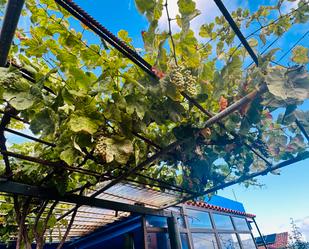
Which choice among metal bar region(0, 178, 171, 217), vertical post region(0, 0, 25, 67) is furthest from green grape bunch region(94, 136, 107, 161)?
metal bar region(0, 178, 171, 217)

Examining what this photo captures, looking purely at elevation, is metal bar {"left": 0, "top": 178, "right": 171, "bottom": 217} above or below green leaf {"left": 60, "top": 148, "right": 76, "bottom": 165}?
above

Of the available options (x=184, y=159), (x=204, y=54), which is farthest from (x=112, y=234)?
(x=204, y=54)

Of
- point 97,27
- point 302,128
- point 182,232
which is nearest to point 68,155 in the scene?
point 97,27

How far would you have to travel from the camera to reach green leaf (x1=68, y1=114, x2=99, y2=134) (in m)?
1.15

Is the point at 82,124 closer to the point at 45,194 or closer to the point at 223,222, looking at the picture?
the point at 45,194

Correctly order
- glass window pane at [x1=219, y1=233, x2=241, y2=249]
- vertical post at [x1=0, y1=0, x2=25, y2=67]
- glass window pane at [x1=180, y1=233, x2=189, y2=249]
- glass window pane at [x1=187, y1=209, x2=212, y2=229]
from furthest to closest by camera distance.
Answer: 1. glass window pane at [x1=219, y1=233, x2=241, y2=249]
2. glass window pane at [x1=187, y1=209, x2=212, y2=229]
3. glass window pane at [x1=180, y1=233, x2=189, y2=249]
4. vertical post at [x1=0, y1=0, x2=25, y2=67]

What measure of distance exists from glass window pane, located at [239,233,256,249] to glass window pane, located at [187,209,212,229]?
1854 millimetres

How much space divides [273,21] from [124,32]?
2.98ft

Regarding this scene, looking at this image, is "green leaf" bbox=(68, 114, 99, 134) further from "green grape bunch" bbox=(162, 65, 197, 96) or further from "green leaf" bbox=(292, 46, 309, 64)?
"green leaf" bbox=(292, 46, 309, 64)

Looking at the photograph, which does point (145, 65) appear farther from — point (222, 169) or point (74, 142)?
point (222, 169)

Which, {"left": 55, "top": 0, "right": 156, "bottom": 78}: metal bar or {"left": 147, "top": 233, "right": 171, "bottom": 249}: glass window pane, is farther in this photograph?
{"left": 147, "top": 233, "right": 171, "bottom": 249}: glass window pane

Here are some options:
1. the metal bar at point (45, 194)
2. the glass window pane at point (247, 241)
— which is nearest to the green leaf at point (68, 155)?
the metal bar at point (45, 194)

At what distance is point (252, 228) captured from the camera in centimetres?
706

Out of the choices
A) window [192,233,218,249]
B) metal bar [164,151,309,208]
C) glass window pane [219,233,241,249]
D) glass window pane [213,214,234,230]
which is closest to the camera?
metal bar [164,151,309,208]
